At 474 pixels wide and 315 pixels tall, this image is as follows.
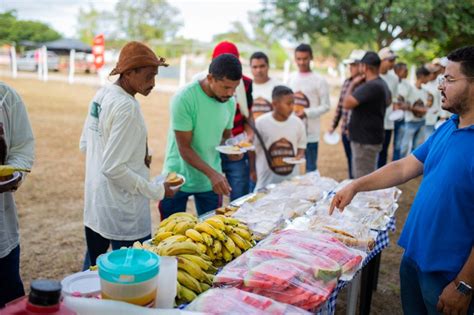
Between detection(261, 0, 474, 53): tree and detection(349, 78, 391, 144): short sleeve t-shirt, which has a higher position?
detection(261, 0, 474, 53): tree

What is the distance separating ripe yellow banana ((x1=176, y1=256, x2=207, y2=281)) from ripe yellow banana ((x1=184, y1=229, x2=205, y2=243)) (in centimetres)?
23

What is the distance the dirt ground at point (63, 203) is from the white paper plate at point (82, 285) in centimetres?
252

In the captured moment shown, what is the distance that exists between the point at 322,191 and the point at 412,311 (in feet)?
4.07

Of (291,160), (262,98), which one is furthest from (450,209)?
(262,98)

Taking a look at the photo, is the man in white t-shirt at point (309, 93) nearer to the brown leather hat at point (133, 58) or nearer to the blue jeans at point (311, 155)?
the blue jeans at point (311, 155)

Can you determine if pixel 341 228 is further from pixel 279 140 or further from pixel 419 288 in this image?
pixel 279 140

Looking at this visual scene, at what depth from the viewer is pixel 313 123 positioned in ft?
18.9

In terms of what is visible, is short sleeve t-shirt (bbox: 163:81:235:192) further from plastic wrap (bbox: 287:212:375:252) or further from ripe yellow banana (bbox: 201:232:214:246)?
ripe yellow banana (bbox: 201:232:214:246)

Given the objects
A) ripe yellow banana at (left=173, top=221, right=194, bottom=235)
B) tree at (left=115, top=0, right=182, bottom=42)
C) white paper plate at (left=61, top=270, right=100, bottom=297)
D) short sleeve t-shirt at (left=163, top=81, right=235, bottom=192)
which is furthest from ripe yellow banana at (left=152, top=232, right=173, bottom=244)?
tree at (left=115, top=0, right=182, bottom=42)

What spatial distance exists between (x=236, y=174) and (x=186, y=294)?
2.71 m

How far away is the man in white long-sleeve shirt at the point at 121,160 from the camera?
251 cm

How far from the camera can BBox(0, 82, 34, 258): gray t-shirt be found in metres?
2.24

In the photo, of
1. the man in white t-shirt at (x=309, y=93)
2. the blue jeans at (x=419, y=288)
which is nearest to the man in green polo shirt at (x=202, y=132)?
the blue jeans at (x=419, y=288)

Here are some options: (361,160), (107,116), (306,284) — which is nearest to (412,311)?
(306,284)
